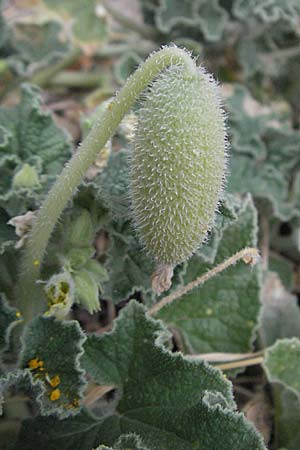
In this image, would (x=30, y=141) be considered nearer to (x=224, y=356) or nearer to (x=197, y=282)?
(x=197, y=282)

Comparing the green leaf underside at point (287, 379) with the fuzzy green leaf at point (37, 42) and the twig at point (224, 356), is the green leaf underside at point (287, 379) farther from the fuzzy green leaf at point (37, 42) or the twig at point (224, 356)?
the fuzzy green leaf at point (37, 42)

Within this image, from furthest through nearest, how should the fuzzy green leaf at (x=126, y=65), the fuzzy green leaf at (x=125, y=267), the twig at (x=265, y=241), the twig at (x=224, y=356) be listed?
the fuzzy green leaf at (x=126, y=65) < the twig at (x=265, y=241) < the twig at (x=224, y=356) < the fuzzy green leaf at (x=125, y=267)

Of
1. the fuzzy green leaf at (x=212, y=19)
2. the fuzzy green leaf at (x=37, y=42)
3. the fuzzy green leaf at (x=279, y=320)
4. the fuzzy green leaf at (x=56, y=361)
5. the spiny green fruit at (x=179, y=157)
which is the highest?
the fuzzy green leaf at (x=212, y=19)

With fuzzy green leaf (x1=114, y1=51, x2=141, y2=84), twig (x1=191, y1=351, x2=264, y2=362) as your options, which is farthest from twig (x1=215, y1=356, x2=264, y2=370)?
fuzzy green leaf (x1=114, y1=51, x2=141, y2=84)

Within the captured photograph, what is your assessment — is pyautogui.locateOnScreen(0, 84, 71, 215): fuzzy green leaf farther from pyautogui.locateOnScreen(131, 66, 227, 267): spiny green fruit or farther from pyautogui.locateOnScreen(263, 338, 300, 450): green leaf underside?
pyautogui.locateOnScreen(263, 338, 300, 450): green leaf underside

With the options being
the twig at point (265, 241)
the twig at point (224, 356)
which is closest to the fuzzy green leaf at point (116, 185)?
the twig at point (224, 356)
